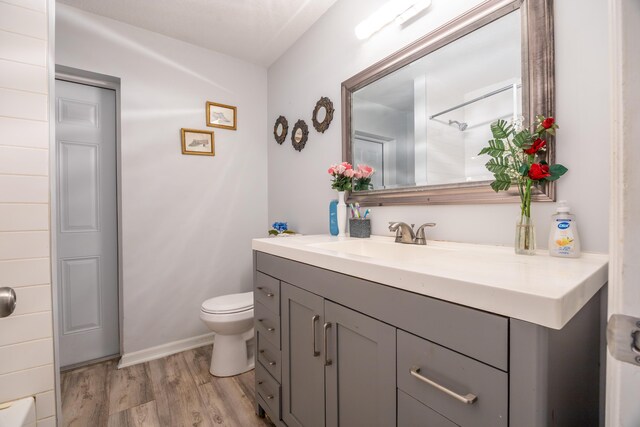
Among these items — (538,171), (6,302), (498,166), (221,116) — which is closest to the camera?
(6,302)

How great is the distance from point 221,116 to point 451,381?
2.44 meters

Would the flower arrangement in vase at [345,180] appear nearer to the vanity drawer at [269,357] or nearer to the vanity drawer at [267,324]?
the vanity drawer at [267,324]

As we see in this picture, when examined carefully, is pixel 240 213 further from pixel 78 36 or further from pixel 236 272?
pixel 78 36

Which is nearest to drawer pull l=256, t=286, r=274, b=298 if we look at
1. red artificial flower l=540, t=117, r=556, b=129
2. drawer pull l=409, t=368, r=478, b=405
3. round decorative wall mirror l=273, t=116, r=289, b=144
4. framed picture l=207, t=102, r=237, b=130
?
drawer pull l=409, t=368, r=478, b=405

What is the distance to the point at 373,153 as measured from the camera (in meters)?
1.66

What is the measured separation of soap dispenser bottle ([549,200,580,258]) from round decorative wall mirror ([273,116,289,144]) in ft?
6.34

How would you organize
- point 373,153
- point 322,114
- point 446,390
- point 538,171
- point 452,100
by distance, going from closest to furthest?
point 446,390, point 538,171, point 452,100, point 373,153, point 322,114

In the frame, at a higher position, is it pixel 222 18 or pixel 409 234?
pixel 222 18

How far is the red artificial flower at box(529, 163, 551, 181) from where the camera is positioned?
0.91m

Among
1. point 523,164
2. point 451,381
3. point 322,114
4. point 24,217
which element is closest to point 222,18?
point 322,114

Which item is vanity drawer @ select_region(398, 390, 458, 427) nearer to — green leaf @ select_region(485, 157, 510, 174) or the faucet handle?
the faucet handle

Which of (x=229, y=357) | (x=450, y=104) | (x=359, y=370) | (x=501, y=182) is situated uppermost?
(x=450, y=104)

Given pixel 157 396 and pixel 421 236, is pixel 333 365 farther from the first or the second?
pixel 157 396

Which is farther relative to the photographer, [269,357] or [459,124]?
[269,357]
